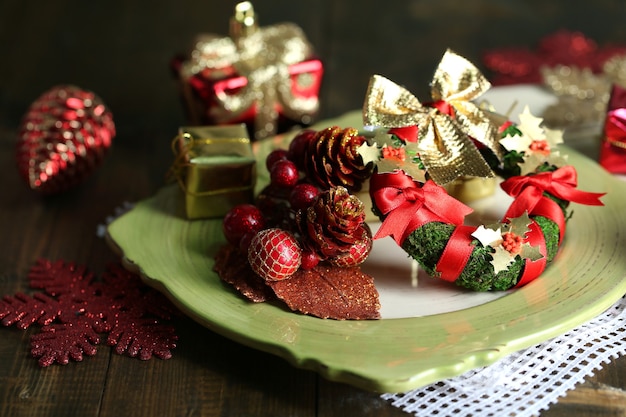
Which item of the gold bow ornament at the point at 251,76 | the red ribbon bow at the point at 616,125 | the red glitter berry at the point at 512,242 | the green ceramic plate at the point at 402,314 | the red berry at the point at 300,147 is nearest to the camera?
the green ceramic plate at the point at 402,314

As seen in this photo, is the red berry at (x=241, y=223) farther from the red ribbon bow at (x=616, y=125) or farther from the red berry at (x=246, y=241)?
the red ribbon bow at (x=616, y=125)

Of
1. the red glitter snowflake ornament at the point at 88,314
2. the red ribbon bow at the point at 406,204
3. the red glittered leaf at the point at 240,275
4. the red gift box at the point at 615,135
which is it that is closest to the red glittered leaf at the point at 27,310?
the red glitter snowflake ornament at the point at 88,314

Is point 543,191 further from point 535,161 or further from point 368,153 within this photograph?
point 368,153

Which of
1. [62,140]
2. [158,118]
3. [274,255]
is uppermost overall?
[274,255]

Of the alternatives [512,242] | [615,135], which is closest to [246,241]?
[512,242]

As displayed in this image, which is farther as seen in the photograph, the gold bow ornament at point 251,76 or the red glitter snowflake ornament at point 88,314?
A: the gold bow ornament at point 251,76

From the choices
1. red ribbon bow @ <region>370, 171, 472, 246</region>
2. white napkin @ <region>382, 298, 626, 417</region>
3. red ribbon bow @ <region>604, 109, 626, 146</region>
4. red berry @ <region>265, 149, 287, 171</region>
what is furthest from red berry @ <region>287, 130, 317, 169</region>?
red ribbon bow @ <region>604, 109, 626, 146</region>
